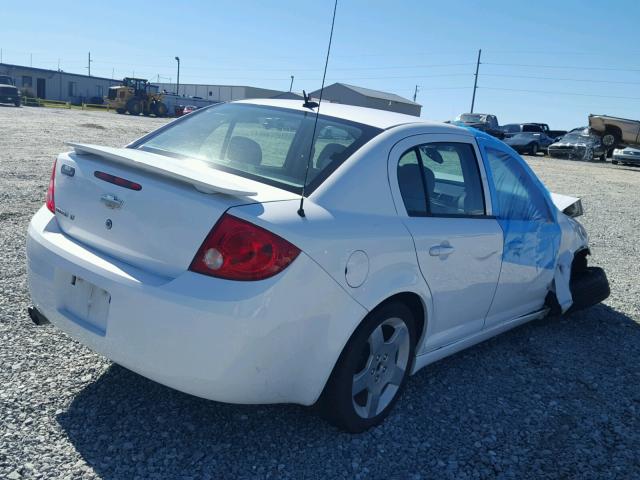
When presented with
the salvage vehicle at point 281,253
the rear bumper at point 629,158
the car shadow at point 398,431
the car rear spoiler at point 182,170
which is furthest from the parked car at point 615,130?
the car rear spoiler at point 182,170

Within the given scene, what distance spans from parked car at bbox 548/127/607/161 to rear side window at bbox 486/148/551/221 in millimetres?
29025

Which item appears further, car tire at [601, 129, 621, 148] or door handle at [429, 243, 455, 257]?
car tire at [601, 129, 621, 148]

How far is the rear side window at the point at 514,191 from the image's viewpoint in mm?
3939

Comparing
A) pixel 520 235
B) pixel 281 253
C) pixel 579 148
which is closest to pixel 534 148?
pixel 579 148

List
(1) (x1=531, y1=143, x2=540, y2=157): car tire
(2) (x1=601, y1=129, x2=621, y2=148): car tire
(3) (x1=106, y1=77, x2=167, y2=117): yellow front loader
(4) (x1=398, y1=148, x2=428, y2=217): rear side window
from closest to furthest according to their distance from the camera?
(4) (x1=398, y1=148, x2=428, y2=217): rear side window < (2) (x1=601, y1=129, x2=621, y2=148): car tire < (1) (x1=531, y1=143, x2=540, y2=157): car tire < (3) (x1=106, y1=77, x2=167, y2=117): yellow front loader

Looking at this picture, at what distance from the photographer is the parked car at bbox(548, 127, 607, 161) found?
3100 cm

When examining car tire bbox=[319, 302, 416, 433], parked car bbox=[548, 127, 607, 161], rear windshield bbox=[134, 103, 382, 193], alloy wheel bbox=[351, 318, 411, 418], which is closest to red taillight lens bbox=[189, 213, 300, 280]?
rear windshield bbox=[134, 103, 382, 193]

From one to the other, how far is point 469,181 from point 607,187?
1670cm

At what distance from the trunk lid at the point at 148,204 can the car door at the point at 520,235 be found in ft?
5.82

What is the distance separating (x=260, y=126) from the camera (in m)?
3.58

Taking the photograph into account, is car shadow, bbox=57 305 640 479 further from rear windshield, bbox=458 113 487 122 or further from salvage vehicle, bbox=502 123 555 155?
rear windshield, bbox=458 113 487 122

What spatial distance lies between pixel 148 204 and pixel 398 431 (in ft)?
5.64

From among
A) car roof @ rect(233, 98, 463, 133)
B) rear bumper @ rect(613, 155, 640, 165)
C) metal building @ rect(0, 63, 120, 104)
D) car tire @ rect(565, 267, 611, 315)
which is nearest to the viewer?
car roof @ rect(233, 98, 463, 133)

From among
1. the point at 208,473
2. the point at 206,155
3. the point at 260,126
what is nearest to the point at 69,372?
the point at 208,473
